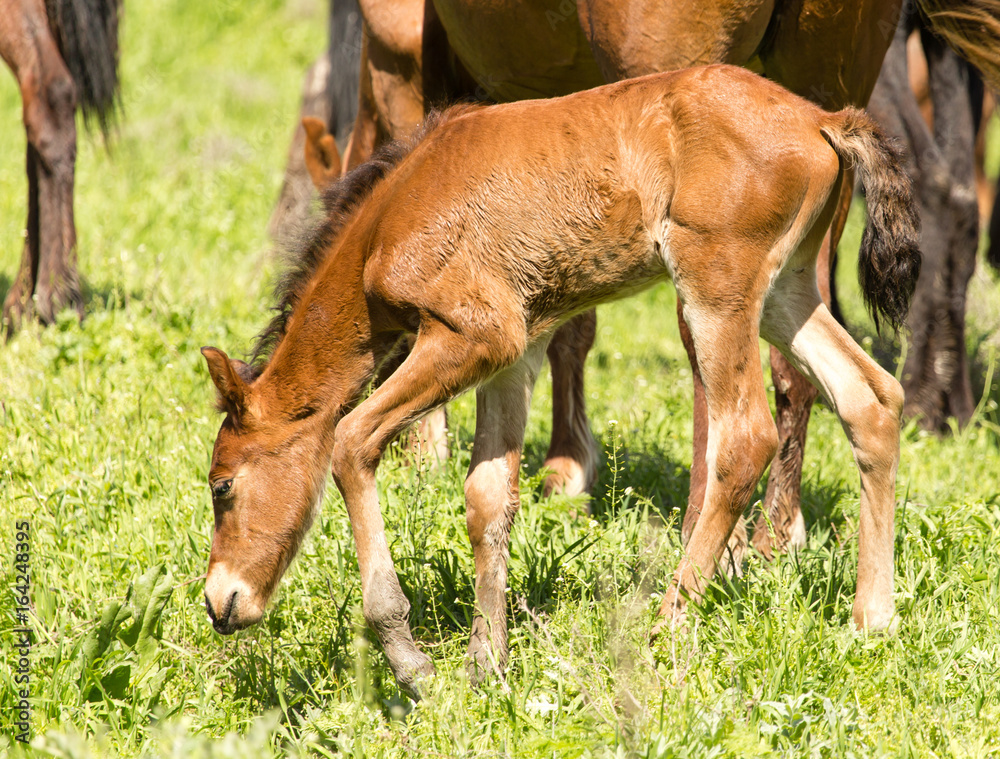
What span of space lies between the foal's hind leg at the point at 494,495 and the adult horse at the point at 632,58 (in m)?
0.69

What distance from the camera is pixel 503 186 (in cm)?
312

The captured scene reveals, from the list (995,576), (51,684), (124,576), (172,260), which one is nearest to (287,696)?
(51,684)

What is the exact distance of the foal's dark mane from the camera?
3.43m

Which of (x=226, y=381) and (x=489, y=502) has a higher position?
A: (x=226, y=381)

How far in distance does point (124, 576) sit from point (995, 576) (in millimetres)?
3065

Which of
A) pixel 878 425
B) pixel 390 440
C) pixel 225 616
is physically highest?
pixel 390 440

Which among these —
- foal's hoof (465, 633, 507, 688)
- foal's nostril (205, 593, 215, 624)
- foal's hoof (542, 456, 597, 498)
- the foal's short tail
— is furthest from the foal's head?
the foal's short tail

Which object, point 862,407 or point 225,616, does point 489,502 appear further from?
point 862,407

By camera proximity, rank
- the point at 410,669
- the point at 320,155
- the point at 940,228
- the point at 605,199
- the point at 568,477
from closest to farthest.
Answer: the point at 410,669 → the point at 605,199 → the point at 568,477 → the point at 320,155 → the point at 940,228

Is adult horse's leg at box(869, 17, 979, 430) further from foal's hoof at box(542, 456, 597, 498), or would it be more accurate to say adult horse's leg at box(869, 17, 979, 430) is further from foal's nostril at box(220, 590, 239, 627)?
foal's nostril at box(220, 590, 239, 627)

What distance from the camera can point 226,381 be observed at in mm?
3156

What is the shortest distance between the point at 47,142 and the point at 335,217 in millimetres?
3325

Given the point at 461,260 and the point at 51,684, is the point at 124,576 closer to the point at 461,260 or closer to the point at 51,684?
the point at 51,684

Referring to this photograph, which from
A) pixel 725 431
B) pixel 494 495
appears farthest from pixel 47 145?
pixel 725 431
